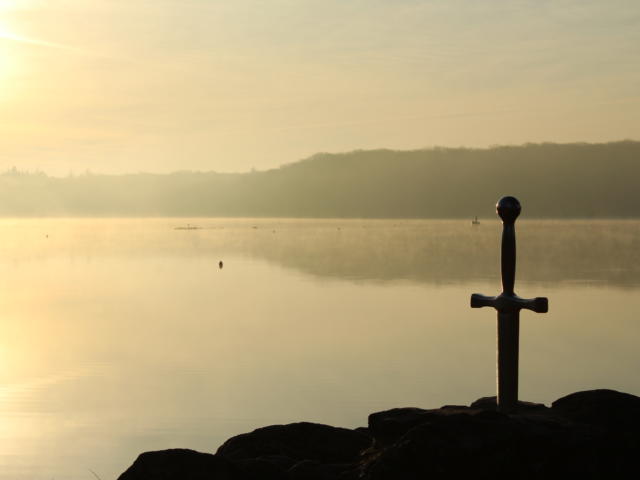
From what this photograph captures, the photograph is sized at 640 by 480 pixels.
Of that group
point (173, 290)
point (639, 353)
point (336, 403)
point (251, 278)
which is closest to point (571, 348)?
point (639, 353)

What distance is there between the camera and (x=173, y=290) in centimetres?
7294

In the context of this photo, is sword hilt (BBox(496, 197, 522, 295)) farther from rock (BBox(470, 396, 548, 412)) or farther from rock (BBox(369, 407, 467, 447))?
rock (BBox(369, 407, 467, 447))

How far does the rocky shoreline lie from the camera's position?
8164mm

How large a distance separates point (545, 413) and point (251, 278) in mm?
77265

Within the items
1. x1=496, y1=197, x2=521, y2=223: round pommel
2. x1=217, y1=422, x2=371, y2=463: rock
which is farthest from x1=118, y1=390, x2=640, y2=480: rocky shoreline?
x1=496, y1=197, x2=521, y2=223: round pommel

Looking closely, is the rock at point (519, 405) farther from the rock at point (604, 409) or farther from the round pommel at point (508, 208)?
the round pommel at point (508, 208)

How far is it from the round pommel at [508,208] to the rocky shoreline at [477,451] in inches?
77.4

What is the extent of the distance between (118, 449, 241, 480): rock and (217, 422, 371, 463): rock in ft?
6.48

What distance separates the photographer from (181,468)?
8859 millimetres

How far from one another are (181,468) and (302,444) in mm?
2693

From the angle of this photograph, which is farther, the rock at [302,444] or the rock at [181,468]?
the rock at [302,444]

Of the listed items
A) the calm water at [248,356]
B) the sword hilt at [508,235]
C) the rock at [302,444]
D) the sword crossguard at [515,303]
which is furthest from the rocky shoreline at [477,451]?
the calm water at [248,356]

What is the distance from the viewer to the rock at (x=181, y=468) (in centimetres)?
882

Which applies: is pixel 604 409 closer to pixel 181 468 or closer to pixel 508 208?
pixel 508 208
